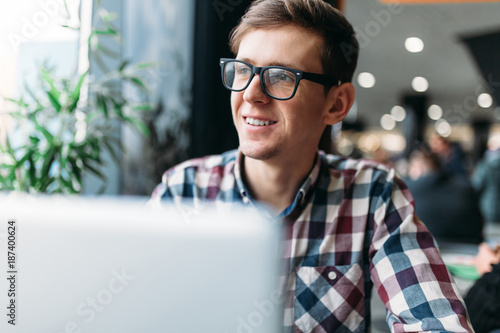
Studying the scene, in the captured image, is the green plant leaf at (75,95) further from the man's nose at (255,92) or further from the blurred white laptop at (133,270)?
the blurred white laptop at (133,270)

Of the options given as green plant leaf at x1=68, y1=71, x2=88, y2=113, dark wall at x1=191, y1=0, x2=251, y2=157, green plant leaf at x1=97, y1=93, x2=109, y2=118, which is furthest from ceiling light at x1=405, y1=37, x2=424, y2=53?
green plant leaf at x1=68, y1=71, x2=88, y2=113

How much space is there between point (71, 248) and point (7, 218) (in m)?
0.09

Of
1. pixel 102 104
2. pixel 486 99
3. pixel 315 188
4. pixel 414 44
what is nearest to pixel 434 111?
pixel 486 99

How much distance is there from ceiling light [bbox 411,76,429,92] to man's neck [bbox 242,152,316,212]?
1035cm

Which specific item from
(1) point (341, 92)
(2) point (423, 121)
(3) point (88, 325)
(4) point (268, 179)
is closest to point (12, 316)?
(3) point (88, 325)

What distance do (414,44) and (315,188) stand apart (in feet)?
21.7

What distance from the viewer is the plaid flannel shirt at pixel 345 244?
99cm

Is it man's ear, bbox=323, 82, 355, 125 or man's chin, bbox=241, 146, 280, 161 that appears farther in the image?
man's ear, bbox=323, 82, 355, 125

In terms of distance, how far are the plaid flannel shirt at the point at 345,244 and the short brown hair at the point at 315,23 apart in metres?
0.28

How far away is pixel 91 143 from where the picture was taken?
2170mm

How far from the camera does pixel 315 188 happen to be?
3.84 feet

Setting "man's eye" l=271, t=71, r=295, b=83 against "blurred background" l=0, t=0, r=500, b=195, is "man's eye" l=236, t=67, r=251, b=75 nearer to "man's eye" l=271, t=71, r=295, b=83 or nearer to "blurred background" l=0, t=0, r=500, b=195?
"man's eye" l=271, t=71, r=295, b=83

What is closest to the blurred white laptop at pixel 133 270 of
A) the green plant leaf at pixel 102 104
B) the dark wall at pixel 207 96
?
the green plant leaf at pixel 102 104

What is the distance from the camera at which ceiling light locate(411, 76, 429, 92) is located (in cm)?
1110
